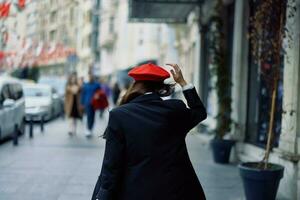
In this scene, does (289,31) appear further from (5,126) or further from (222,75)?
(5,126)

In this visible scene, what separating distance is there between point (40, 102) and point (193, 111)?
1730cm

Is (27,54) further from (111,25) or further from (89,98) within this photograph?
(111,25)

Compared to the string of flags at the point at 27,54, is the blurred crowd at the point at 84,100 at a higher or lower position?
lower

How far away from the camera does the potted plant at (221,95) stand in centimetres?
1023

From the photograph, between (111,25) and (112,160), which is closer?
(112,160)

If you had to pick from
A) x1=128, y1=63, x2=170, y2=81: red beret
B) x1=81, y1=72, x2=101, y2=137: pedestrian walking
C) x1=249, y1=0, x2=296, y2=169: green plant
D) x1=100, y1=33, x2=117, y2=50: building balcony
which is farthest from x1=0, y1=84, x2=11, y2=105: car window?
x1=100, y1=33, x2=117, y2=50: building balcony

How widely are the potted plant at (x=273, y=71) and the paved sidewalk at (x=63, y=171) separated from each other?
0.81m

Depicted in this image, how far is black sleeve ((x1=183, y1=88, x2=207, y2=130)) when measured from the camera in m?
3.41

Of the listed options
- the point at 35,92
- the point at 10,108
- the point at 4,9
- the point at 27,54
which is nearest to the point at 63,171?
the point at 10,108

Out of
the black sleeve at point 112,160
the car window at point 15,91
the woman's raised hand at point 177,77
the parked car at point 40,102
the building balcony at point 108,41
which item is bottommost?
the parked car at point 40,102

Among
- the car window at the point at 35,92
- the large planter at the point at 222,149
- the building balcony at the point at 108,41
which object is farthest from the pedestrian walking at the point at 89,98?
the building balcony at the point at 108,41

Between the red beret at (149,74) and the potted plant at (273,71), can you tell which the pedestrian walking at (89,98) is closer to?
the potted plant at (273,71)

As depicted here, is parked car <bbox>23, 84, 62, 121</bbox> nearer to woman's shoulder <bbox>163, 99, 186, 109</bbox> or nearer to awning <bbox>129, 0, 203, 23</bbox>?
awning <bbox>129, 0, 203, 23</bbox>

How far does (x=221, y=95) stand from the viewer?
10.7 meters
